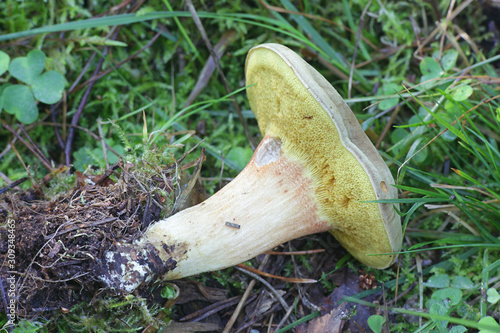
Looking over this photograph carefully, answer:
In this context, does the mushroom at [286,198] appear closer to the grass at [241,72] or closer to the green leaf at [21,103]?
the grass at [241,72]

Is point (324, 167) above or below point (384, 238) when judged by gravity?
above

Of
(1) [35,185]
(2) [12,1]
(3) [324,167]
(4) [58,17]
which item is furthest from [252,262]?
(2) [12,1]

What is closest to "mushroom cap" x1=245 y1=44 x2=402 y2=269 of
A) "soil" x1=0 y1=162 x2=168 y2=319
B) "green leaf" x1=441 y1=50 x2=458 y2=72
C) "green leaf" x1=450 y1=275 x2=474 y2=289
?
"green leaf" x1=450 y1=275 x2=474 y2=289

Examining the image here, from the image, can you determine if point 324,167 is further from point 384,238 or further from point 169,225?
point 169,225

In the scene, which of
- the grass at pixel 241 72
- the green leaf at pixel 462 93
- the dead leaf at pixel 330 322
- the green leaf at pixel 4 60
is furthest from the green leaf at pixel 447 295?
the green leaf at pixel 4 60

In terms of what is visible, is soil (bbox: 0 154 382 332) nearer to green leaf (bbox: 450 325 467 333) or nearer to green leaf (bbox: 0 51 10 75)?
green leaf (bbox: 450 325 467 333)
